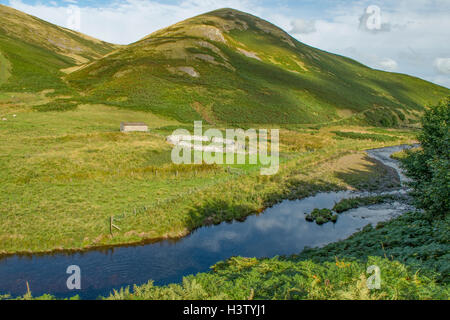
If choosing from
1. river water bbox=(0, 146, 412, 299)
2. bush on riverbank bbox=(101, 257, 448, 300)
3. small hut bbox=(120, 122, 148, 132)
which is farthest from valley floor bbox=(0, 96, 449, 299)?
small hut bbox=(120, 122, 148, 132)

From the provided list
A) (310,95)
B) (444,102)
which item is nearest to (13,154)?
(444,102)

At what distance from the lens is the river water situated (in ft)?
68.3

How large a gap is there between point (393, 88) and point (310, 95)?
96.4m

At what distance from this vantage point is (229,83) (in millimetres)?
121812

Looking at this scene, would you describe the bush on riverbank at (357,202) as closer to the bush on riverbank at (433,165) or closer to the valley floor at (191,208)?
the valley floor at (191,208)

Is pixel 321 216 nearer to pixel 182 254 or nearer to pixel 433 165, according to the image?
pixel 433 165

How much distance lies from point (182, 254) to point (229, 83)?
104 metres

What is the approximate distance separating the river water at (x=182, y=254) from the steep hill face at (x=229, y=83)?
65.7 metres

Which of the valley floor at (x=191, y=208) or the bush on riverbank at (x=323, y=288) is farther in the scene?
the valley floor at (x=191, y=208)

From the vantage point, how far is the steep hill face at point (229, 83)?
10269 cm

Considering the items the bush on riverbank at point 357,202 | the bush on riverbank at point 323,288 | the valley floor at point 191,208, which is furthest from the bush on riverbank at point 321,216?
the bush on riverbank at point 323,288

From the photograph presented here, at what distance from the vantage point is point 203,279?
14172 millimetres

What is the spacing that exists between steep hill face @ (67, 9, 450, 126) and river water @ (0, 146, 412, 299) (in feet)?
215

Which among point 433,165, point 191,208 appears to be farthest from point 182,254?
point 433,165
